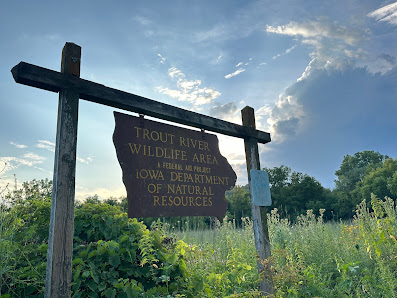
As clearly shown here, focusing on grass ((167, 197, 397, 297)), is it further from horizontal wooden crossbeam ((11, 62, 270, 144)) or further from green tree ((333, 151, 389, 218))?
green tree ((333, 151, 389, 218))

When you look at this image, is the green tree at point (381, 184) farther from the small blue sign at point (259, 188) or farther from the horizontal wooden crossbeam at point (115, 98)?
the horizontal wooden crossbeam at point (115, 98)

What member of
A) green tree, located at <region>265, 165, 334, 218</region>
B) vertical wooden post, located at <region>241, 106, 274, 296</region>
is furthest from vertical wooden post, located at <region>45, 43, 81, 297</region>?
green tree, located at <region>265, 165, 334, 218</region>

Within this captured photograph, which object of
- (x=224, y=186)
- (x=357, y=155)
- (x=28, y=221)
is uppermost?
(x=357, y=155)

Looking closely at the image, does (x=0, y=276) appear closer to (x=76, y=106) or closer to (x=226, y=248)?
(x=76, y=106)

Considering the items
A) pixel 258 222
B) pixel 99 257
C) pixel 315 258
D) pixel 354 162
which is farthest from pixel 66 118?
pixel 354 162

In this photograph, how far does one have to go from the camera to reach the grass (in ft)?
13.5

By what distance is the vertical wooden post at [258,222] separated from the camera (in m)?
3.69

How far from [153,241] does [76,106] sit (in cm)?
189

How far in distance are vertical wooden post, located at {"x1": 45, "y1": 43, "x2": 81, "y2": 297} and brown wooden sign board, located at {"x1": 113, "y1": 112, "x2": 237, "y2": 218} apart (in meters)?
0.46

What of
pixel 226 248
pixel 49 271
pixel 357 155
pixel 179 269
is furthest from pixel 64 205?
pixel 357 155

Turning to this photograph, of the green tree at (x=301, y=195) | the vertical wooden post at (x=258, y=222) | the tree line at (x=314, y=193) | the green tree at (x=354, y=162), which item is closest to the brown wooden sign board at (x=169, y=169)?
the vertical wooden post at (x=258, y=222)

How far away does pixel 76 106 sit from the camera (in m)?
2.72

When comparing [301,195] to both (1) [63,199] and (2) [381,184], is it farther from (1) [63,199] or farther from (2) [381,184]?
(1) [63,199]

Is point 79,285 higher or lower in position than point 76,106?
lower
